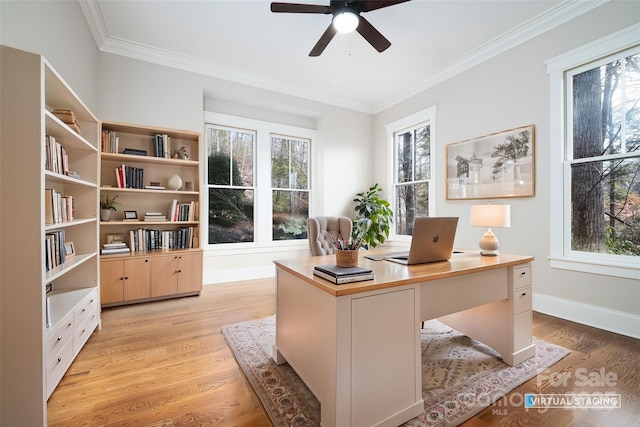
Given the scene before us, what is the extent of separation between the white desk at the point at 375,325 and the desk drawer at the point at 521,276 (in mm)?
13

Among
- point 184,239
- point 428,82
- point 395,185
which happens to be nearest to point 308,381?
point 184,239

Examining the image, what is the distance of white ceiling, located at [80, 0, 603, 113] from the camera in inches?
101

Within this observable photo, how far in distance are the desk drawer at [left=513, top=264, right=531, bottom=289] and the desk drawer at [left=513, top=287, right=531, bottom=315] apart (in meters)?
0.04

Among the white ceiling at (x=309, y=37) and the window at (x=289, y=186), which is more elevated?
the white ceiling at (x=309, y=37)

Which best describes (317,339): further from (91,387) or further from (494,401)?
(91,387)

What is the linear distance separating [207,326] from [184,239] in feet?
4.24

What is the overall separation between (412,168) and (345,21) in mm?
2699

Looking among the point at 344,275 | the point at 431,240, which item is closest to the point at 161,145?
the point at 344,275

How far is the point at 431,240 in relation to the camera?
1673 millimetres

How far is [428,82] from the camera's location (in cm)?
392

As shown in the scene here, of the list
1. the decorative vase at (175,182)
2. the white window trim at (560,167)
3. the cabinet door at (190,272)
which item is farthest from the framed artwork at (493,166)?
the decorative vase at (175,182)

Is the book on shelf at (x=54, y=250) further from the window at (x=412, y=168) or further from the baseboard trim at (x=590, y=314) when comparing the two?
the baseboard trim at (x=590, y=314)

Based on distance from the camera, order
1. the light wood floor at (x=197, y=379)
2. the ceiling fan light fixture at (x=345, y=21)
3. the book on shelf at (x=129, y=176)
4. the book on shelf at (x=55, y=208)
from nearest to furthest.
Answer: the light wood floor at (x=197, y=379) < the book on shelf at (x=55, y=208) < the ceiling fan light fixture at (x=345, y=21) < the book on shelf at (x=129, y=176)

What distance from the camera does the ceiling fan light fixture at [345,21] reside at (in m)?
2.10
